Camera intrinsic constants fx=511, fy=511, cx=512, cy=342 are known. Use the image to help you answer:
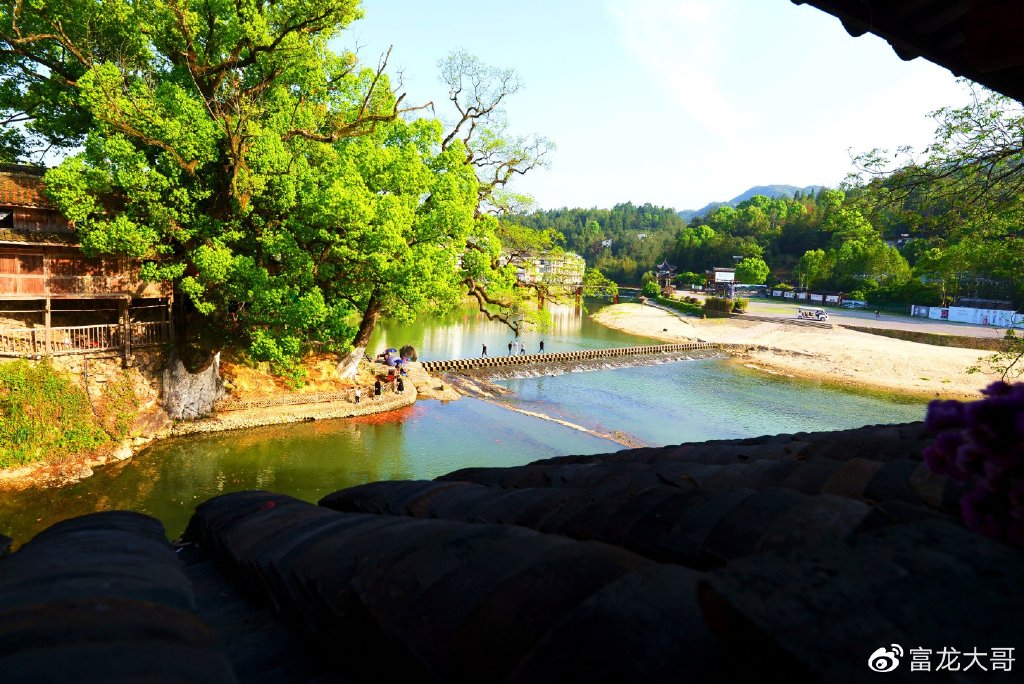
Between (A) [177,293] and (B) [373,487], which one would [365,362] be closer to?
(A) [177,293]

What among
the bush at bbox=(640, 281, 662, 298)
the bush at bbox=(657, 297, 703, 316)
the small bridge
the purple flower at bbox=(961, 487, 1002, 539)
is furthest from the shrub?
the purple flower at bbox=(961, 487, 1002, 539)

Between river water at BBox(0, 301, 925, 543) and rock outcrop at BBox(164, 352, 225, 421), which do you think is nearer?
river water at BBox(0, 301, 925, 543)

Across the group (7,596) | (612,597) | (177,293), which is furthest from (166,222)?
(612,597)

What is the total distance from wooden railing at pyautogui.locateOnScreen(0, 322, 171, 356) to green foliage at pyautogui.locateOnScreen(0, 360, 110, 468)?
73cm

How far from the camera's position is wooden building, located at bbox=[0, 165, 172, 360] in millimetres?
16297

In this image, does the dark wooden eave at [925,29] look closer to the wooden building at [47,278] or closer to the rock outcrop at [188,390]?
the wooden building at [47,278]

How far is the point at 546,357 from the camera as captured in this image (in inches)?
1489

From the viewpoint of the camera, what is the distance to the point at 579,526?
318cm

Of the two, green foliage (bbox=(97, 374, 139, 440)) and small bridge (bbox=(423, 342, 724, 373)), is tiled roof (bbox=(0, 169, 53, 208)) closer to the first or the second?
green foliage (bbox=(97, 374, 139, 440))

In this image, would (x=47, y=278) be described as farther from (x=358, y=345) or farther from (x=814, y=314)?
(x=814, y=314)

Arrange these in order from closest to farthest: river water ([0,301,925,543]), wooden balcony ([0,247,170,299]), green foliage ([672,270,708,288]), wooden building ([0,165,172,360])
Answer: river water ([0,301,925,543])
wooden building ([0,165,172,360])
wooden balcony ([0,247,170,299])
green foliage ([672,270,708,288])

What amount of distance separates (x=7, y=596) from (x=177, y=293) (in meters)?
20.4

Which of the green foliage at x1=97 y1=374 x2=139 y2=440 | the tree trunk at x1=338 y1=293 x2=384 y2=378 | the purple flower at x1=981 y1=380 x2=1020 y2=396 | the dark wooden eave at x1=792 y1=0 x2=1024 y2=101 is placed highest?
the dark wooden eave at x1=792 y1=0 x2=1024 y2=101

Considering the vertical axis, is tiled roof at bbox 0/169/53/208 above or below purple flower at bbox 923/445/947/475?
above
